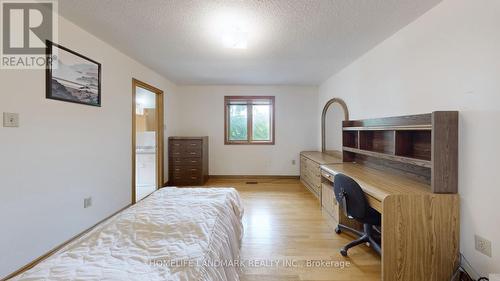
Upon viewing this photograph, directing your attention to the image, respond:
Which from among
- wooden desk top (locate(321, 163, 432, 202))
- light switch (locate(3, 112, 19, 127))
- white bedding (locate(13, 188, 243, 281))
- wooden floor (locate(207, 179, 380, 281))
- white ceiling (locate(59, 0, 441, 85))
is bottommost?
wooden floor (locate(207, 179, 380, 281))

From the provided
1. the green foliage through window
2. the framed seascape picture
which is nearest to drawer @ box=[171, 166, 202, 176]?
the green foliage through window

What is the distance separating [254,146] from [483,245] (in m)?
4.51

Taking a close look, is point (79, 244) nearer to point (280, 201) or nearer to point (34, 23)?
point (34, 23)

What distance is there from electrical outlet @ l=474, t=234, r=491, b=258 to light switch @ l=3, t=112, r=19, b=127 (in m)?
3.68

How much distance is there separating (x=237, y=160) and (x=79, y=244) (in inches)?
183

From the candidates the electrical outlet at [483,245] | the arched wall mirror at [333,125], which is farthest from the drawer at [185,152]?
the electrical outlet at [483,245]

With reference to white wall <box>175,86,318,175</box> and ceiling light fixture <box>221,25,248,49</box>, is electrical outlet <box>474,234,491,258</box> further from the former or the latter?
white wall <box>175,86,318,175</box>

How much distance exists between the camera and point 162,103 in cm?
483

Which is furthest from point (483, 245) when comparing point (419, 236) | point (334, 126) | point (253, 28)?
point (334, 126)

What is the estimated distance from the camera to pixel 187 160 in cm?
518

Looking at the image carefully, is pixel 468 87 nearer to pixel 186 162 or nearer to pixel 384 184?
pixel 384 184

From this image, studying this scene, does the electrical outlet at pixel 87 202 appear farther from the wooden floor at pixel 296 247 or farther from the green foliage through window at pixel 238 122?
the green foliage through window at pixel 238 122

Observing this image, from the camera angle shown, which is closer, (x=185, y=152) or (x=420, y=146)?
(x=420, y=146)

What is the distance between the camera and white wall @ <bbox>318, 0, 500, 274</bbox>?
157 centimetres
